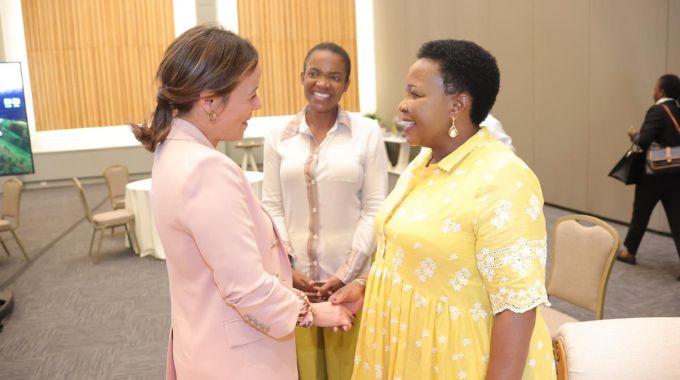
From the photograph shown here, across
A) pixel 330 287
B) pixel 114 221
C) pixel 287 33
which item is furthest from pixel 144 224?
pixel 287 33

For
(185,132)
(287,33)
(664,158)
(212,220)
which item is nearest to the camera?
(212,220)

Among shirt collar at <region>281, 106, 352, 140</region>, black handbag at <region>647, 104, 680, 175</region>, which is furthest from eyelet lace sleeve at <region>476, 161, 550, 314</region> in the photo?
black handbag at <region>647, 104, 680, 175</region>

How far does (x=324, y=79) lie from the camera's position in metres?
2.28

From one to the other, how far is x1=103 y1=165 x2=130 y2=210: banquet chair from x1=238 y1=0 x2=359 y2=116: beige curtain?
5.32 meters

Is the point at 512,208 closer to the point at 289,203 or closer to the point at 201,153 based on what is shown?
the point at 201,153

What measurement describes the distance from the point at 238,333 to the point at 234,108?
1.77ft

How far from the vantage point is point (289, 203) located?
236 cm

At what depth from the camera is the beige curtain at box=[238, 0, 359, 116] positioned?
1246 centimetres

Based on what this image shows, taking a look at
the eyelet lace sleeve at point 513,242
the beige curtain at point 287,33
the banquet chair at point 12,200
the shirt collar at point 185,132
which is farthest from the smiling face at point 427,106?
the beige curtain at point 287,33

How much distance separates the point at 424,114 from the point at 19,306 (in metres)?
4.68

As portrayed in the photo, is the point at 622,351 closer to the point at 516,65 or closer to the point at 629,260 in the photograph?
the point at 629,260

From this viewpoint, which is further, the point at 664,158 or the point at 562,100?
the point at 562,100

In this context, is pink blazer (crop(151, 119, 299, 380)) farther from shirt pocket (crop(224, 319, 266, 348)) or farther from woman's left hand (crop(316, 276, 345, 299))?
woman's left hand (crop(316, 276, 345, 299))

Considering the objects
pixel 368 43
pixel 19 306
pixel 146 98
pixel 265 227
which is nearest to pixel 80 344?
pixel 19 306
